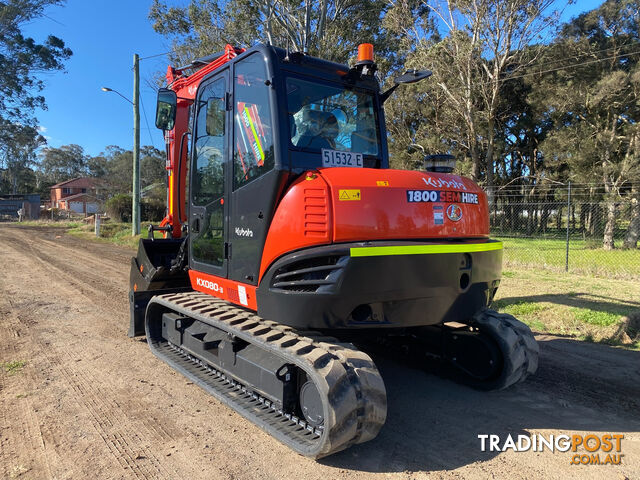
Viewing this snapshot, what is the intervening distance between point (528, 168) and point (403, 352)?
3198 centimetres

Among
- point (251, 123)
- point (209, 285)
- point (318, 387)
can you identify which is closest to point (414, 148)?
point (209, 285)

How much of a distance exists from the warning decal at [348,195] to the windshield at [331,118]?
666 mm

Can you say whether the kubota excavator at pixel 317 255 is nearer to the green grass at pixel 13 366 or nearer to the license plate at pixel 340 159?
the license plate at pixel 340 159

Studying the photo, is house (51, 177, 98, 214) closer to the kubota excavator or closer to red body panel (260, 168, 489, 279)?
the kubota excavator

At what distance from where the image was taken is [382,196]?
2.99 m

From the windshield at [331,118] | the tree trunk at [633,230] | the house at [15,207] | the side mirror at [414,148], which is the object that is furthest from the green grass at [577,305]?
the house at [15,207]

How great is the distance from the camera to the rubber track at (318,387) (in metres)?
2.80

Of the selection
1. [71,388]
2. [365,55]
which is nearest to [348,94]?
[365,55]

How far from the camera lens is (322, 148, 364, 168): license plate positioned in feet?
11.3

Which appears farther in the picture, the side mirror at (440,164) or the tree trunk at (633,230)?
the tree trunk at (633,230)

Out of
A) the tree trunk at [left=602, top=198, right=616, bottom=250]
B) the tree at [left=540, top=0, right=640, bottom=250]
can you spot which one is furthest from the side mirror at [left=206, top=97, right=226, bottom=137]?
the tree at [left=540, top=0, right=640, bottom=250]

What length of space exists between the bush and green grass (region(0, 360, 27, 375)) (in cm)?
3191

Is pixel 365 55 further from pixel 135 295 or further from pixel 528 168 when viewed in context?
pixel 528 168

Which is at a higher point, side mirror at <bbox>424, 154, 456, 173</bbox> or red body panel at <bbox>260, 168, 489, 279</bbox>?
side mirror at <bbox>424, 154, 456, 173</bbox>
